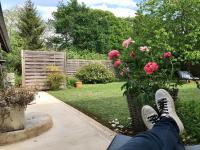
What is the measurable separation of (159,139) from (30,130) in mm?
2734

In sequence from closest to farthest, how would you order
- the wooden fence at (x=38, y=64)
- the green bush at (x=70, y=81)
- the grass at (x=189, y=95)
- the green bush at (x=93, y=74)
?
the grass at (x=189, y=95), the wooden fence at (x=38, y=64), the green bush at (x=70, y=81), the green bush at (x=93, y=74)

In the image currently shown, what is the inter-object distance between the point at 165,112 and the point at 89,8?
23.1 metres

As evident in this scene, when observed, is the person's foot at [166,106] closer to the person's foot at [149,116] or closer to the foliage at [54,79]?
the person's foot at [149,116]

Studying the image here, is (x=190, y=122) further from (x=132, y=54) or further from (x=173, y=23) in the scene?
(x=173, y=23)

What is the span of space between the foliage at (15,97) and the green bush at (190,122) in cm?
194

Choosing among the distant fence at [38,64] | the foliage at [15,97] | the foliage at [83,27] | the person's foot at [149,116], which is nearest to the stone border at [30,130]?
the foliage at [15,97]

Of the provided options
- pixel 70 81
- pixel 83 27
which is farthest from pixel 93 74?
pixel 83 27

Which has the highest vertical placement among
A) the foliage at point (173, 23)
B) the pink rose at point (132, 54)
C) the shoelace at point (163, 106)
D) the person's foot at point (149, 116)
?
the foliage at point (173, 23)

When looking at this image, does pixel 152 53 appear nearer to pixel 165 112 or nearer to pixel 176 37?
pixel 165 112

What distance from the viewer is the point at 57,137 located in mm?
4176

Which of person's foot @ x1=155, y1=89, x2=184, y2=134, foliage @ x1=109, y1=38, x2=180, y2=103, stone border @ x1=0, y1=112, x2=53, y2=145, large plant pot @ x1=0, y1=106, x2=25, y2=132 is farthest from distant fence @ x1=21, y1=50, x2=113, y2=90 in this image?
person's foot @ x1=155, y1=89, x2=184, y2=134

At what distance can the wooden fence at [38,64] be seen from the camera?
484 inches

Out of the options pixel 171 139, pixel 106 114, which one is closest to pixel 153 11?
pixel 106 114

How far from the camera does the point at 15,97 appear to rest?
3.93 meters
